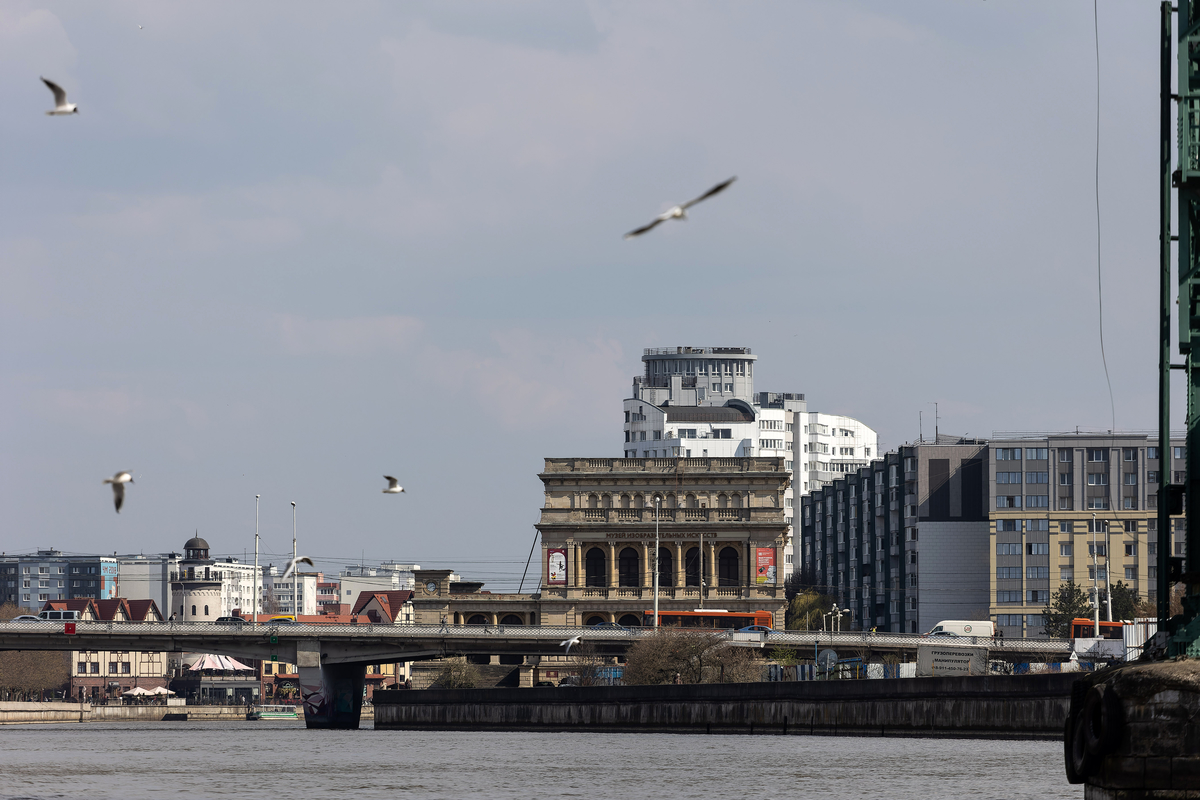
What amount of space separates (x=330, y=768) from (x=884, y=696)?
3010cm

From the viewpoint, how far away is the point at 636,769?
69.2 m

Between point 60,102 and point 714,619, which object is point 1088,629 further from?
point 60,102

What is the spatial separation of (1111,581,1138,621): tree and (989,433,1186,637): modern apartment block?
14.6 metres

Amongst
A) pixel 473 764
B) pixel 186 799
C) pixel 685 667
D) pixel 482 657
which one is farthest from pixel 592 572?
pixel 186 799

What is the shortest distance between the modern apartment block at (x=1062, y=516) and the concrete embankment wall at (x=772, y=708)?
279ft

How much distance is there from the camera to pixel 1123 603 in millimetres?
175000

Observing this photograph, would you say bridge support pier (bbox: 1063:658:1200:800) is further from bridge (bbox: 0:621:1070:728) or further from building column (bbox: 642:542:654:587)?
building column (bbox: 642:542:654:587)

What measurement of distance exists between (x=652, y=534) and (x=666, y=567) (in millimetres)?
3887

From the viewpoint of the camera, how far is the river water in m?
56.2

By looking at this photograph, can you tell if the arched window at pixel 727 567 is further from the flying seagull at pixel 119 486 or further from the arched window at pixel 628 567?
the flying seagull at pixel 119 486

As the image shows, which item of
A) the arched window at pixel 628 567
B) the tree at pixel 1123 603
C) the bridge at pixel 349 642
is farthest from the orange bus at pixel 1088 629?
the arched window at pixel 628 567

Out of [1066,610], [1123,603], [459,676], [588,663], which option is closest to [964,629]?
[588,663]

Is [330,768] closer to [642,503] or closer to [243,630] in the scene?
[243,630]

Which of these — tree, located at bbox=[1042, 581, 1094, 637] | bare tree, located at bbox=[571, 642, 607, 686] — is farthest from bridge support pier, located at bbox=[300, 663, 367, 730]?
tree, located at bbox=[1042, 581, 1094, 637]
